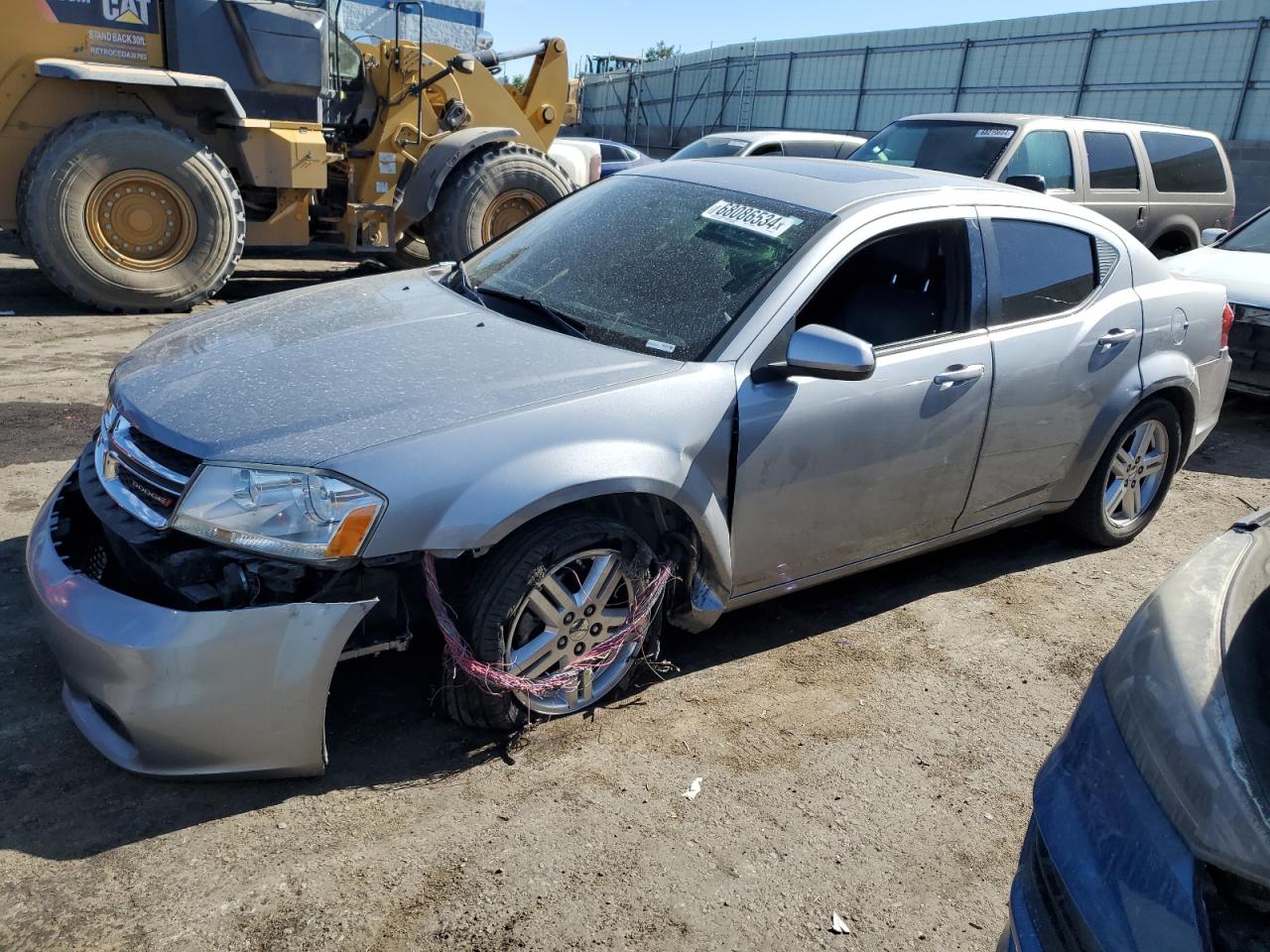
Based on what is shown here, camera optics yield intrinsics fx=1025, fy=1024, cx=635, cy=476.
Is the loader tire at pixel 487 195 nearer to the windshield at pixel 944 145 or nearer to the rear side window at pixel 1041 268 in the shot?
the windshield at pixel 944 145

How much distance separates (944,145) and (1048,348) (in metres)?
5.53

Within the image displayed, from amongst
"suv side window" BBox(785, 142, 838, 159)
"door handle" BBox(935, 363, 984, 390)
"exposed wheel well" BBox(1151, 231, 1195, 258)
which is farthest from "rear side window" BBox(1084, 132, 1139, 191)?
"door handle" BBox(935, 363, 984, 390)

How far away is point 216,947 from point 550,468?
138 centimetres

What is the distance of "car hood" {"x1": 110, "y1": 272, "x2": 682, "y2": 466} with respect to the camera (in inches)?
107

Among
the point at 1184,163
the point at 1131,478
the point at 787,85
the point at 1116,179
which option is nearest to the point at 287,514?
the point at 1131,478

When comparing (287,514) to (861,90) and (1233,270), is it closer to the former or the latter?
(1233,270)

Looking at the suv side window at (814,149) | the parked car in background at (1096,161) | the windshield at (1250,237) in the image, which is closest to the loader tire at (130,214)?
the parked car in background at (1096,161)

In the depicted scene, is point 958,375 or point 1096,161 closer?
point 958,375

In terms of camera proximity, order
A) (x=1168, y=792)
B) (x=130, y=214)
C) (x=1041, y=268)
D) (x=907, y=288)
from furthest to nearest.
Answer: (x=130, y=214) < (x=1041, y=268) < (x=907, y=288) < (x=1168, y=792)

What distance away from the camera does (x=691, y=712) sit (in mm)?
3311

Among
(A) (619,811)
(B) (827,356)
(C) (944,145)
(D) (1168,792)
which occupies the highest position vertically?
(C) (944,145)

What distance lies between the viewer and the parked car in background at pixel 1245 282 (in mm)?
6859

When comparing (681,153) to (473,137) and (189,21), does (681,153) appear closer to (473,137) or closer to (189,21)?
(473,137)

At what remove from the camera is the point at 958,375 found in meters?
3.66
